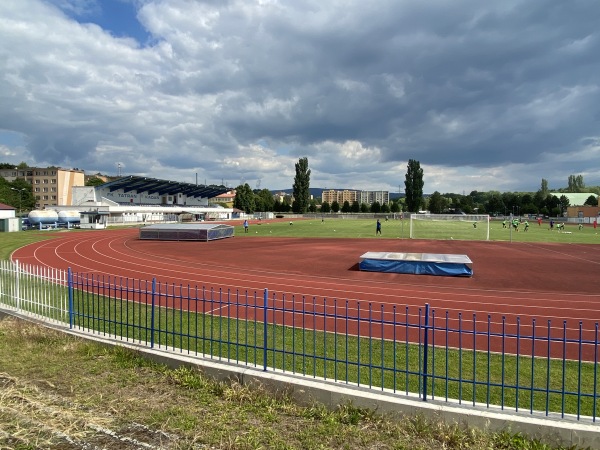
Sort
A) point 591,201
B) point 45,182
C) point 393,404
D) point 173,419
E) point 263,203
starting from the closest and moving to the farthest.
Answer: point 173,419 < point 393,404 < point 45,182 < point 591,201 < point 263,203

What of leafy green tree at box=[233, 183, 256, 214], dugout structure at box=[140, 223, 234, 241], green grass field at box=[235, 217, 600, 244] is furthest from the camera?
leafy green tree at box=[233, 183, 256, 214]

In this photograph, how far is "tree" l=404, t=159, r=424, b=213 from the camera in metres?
114

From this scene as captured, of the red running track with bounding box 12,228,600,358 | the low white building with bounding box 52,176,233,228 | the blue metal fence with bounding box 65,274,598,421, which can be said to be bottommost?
the red running track with bounding box 12,228,600,358

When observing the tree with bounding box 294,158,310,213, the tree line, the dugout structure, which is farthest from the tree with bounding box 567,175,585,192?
the dugout structure

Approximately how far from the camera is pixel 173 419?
17.8 ft

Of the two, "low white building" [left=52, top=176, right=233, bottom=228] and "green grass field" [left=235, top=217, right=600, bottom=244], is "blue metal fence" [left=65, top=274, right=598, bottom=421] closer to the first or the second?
"green grass field" [left=235, top=217, right=600, bottom=244]

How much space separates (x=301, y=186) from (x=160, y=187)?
135ft

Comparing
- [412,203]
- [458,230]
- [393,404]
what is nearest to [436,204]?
[412,203]

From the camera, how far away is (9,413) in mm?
5398

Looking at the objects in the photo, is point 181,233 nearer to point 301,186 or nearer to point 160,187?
point 160,187

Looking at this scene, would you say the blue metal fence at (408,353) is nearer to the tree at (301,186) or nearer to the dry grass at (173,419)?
the dry grass at (173,419)

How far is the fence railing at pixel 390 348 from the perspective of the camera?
6020 mm

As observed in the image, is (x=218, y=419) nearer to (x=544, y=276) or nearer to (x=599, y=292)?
(x=599, y=292)

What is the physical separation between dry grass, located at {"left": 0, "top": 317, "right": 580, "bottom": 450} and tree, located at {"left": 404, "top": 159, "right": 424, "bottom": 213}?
113328mm
